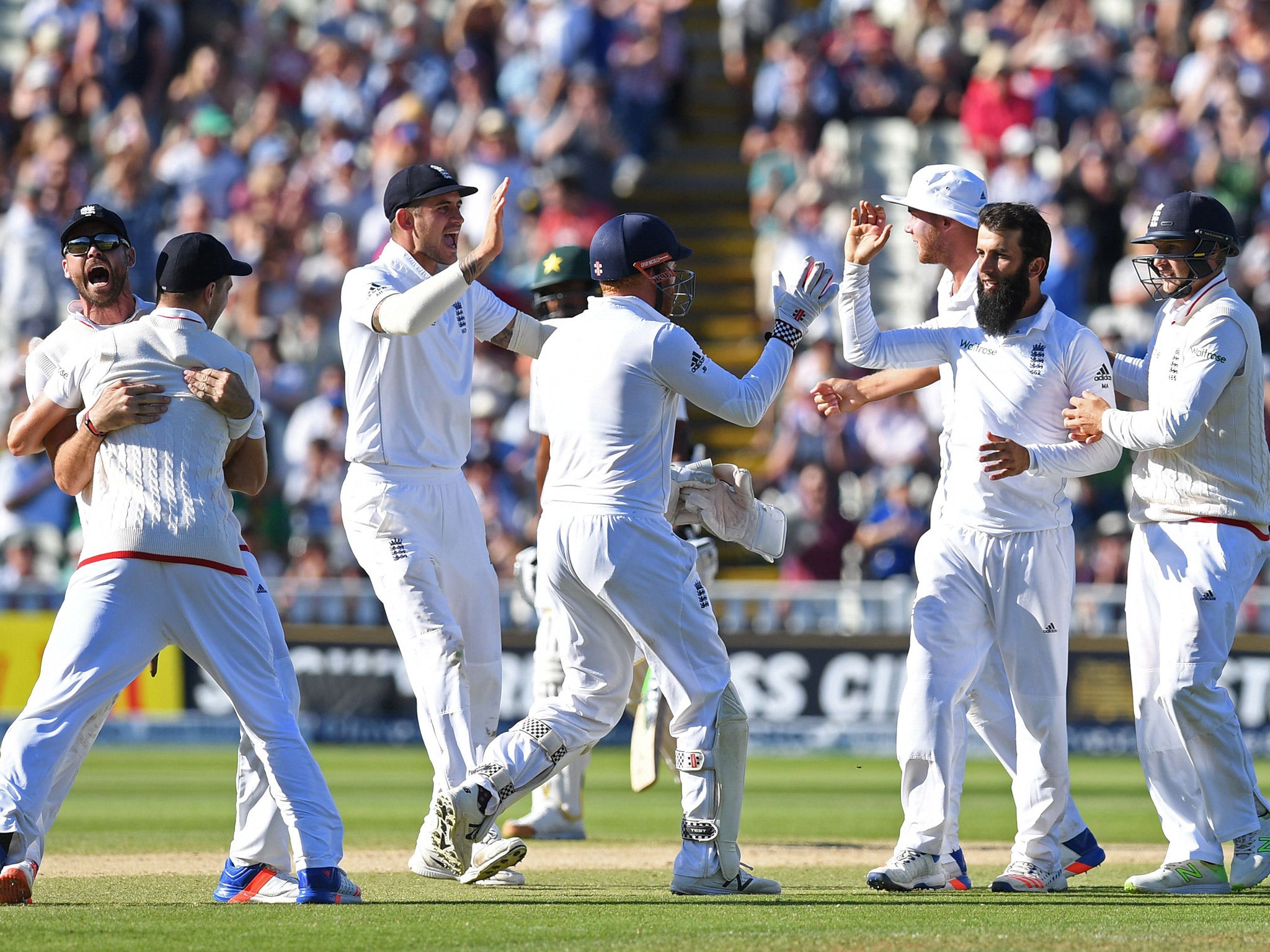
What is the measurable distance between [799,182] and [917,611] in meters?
12.9

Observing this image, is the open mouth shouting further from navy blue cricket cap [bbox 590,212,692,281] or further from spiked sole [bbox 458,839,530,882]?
spiked sole [bbox 458,839,530,882]

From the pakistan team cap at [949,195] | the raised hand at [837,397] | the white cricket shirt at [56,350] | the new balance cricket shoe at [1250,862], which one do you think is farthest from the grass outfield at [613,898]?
the pakistan team cap at [949,195]

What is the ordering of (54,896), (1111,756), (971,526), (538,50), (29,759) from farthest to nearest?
(538,50), (1111,756), (971,526), (54,896), (29,759)

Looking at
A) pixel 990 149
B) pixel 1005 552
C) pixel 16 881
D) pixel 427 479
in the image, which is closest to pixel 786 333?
pixel 1005 552

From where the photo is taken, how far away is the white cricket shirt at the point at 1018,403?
27.1 ft

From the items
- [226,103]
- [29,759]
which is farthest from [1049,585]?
[226,103]

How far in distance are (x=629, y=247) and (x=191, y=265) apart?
1.83 metres

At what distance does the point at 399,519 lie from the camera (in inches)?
331

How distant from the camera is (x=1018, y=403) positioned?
27.1ft

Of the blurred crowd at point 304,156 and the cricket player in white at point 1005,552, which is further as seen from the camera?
the blurred crowd at point 304,156

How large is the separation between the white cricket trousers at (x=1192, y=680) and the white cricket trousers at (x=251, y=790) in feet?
12.4

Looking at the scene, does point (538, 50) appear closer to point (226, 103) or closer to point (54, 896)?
point (226, 103)

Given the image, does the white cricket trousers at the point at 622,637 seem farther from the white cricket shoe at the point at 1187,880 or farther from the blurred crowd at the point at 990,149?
the blurred crowd at the point at 990,149

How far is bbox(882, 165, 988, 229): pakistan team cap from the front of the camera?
8.60m
